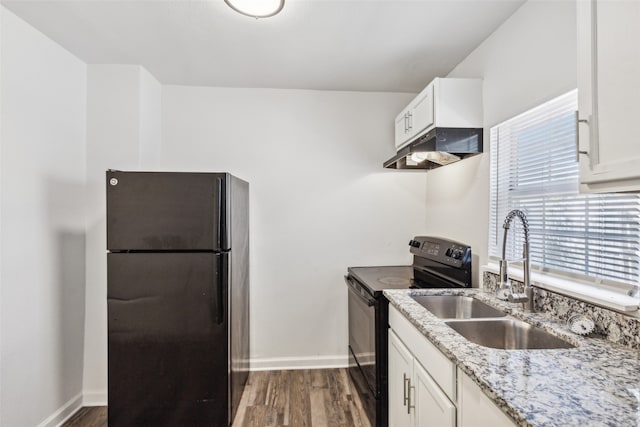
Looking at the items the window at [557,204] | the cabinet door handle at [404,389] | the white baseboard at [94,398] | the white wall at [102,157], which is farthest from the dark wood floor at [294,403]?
the window at [557,204]

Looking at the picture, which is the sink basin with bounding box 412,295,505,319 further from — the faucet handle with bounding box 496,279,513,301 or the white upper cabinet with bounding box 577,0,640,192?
the white upper cabinet with bounding box 577,0,640,192

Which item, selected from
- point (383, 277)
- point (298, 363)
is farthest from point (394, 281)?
point (298, 363)

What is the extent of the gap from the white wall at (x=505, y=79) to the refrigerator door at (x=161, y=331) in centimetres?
170

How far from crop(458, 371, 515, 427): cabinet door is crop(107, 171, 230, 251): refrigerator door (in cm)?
148

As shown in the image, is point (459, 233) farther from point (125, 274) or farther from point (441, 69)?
point (125, 274)

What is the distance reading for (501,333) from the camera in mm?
1506

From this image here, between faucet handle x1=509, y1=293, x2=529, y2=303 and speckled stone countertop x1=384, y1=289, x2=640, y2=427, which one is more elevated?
faucet handle x1=509, y1=293, x2=529, y2=303

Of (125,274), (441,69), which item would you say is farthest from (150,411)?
(441,69)

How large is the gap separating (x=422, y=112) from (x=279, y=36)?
3.52 feet

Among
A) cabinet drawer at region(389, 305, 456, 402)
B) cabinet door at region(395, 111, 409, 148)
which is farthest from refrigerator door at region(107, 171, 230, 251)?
cabinet door at region(395, 111, 409, 148)

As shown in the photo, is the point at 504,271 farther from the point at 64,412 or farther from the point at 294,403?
Answer: the point at 64,412

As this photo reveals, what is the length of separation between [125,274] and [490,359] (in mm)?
1936

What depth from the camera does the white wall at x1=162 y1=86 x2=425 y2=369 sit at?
2.85m

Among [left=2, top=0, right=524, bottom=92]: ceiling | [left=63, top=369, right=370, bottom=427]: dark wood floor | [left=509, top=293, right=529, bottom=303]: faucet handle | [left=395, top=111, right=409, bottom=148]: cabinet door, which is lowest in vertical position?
[left=63, top=369, right=370, bottom=427]: dark wood floor
